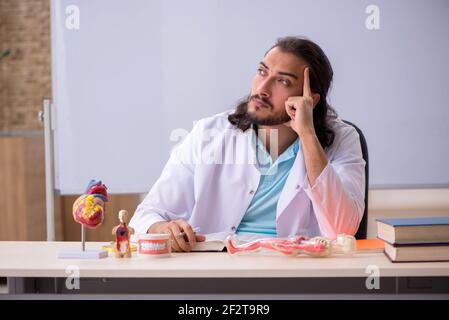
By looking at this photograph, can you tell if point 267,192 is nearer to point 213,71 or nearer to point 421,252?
point 421,252

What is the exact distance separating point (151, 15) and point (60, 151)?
85 centimetres

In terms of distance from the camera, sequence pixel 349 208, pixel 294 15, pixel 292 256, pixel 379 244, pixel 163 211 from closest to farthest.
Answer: pixel 292 256 < pixel 379 244 < pixel 349 208 < pixel 163 211 < pixel 294 15

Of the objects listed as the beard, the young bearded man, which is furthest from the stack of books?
the beard

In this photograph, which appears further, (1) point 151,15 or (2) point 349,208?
(1) point 151,15

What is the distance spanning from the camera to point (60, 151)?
350 centimetres

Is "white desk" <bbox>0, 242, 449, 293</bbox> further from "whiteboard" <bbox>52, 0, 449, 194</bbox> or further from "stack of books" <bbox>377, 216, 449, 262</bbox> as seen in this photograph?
"whiteboard" <bbox>52, 0, 449, 194</bbox>

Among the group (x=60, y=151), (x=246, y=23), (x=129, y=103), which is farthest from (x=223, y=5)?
(x=60, y=151)

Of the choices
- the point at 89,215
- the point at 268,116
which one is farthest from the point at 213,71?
the point at 89,215

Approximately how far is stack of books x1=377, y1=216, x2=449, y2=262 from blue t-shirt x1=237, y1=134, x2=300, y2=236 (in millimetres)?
640

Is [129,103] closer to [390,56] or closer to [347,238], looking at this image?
[390,56]

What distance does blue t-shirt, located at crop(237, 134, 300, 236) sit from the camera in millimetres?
2191

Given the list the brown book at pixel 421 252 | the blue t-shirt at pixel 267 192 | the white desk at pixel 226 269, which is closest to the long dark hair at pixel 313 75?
the blue t-shirt at pixel 267 192

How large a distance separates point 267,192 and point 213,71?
134 cm

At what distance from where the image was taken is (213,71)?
3.44 meters
